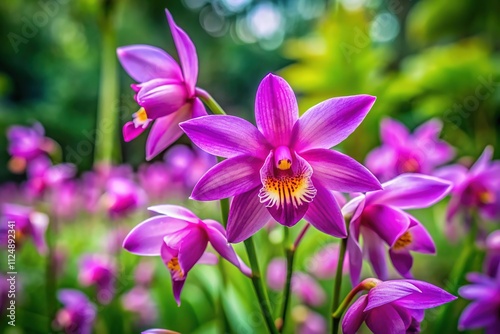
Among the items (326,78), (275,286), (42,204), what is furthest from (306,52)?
(42,204)

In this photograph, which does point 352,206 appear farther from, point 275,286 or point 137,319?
point 137,319

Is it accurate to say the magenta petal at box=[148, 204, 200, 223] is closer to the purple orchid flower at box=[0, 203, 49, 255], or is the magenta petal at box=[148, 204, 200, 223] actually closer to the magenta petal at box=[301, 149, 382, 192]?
the magenta petal at box=[301, 149, 382, 192]

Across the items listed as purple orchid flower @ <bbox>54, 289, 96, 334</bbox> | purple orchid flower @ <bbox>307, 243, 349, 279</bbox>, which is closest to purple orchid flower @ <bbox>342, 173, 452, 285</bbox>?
purple orchid flower @ <bbox>54, 289, 96, 334</bbox>

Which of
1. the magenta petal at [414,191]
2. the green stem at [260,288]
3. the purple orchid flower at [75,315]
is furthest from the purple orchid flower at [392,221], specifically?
the purple orchid flower at [75,315]

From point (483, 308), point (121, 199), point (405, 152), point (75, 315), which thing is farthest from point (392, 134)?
point (75, 315)

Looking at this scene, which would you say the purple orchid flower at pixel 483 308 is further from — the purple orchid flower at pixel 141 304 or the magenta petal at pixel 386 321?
the purple orchid flower at pixel 141 304

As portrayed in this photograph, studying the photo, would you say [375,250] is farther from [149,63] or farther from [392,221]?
[149,63]
